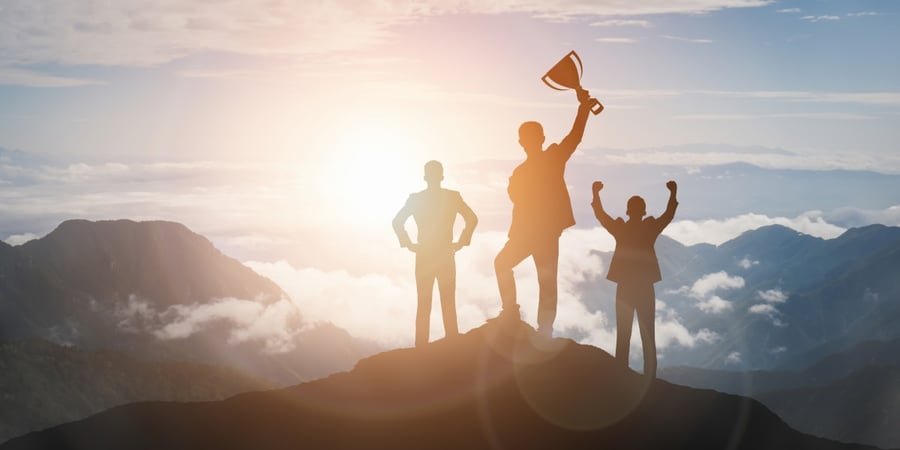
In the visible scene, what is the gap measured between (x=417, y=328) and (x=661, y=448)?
553 centimetres

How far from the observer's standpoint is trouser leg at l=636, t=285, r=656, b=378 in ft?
59.1

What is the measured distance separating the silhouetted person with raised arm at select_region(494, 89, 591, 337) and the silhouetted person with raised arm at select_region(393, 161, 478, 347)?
3.41ft

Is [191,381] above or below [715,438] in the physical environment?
below

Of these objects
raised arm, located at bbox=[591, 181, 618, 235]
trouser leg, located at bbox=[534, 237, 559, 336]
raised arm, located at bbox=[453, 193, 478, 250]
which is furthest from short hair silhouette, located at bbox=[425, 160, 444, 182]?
raised arm, located at bbox=[591, 181, 618, 235]

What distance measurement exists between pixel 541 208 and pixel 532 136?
4.78 feet

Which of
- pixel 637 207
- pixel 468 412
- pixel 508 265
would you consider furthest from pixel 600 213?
pixel 468 412

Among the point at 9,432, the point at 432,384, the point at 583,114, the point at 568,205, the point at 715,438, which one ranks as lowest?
the point at 9,432

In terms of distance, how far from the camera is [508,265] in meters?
17.7

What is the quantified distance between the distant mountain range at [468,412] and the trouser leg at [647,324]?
1.71ft

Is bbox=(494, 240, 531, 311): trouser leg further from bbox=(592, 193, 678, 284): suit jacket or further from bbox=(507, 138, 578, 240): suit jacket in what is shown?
bbox=(592, 193, 678, 284): suit jacket

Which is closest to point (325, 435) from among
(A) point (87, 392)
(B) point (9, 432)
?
(B) point (9, 432)

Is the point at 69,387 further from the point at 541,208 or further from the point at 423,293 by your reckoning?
the point at 541,208

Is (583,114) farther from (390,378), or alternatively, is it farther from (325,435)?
(325,435)

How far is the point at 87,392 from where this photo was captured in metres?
192
